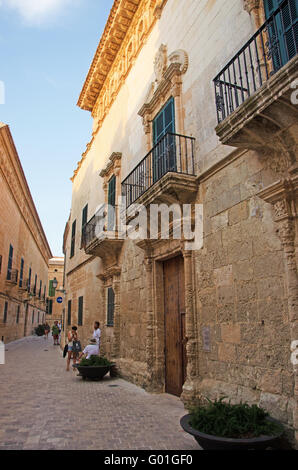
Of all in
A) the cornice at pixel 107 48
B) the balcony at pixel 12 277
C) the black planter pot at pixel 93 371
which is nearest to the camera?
the black planter pot at pixel 93 371

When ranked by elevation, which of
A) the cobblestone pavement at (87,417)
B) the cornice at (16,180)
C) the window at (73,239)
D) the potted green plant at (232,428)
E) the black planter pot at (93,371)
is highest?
the cornice at (16,180)

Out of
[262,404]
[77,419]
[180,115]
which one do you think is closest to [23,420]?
[77,419]

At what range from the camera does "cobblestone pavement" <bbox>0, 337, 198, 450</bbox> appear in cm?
415

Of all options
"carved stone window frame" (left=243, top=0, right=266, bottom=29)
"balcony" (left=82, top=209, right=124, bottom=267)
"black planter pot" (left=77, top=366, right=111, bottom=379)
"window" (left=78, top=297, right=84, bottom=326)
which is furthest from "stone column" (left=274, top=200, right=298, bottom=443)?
"window" (left=78, top=297, right=84, bottom=326)

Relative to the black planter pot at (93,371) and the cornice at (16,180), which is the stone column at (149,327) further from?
the cornice at (16,180)

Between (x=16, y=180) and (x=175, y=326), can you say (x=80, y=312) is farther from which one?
(x=16, y=180)

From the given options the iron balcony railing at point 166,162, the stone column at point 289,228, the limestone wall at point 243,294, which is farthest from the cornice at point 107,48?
the stone column at point 289,228

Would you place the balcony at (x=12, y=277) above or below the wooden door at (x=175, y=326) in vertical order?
above

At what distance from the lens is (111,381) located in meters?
8.54

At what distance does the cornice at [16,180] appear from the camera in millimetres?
18297

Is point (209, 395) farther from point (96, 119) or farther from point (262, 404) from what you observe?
point (96, 119)
